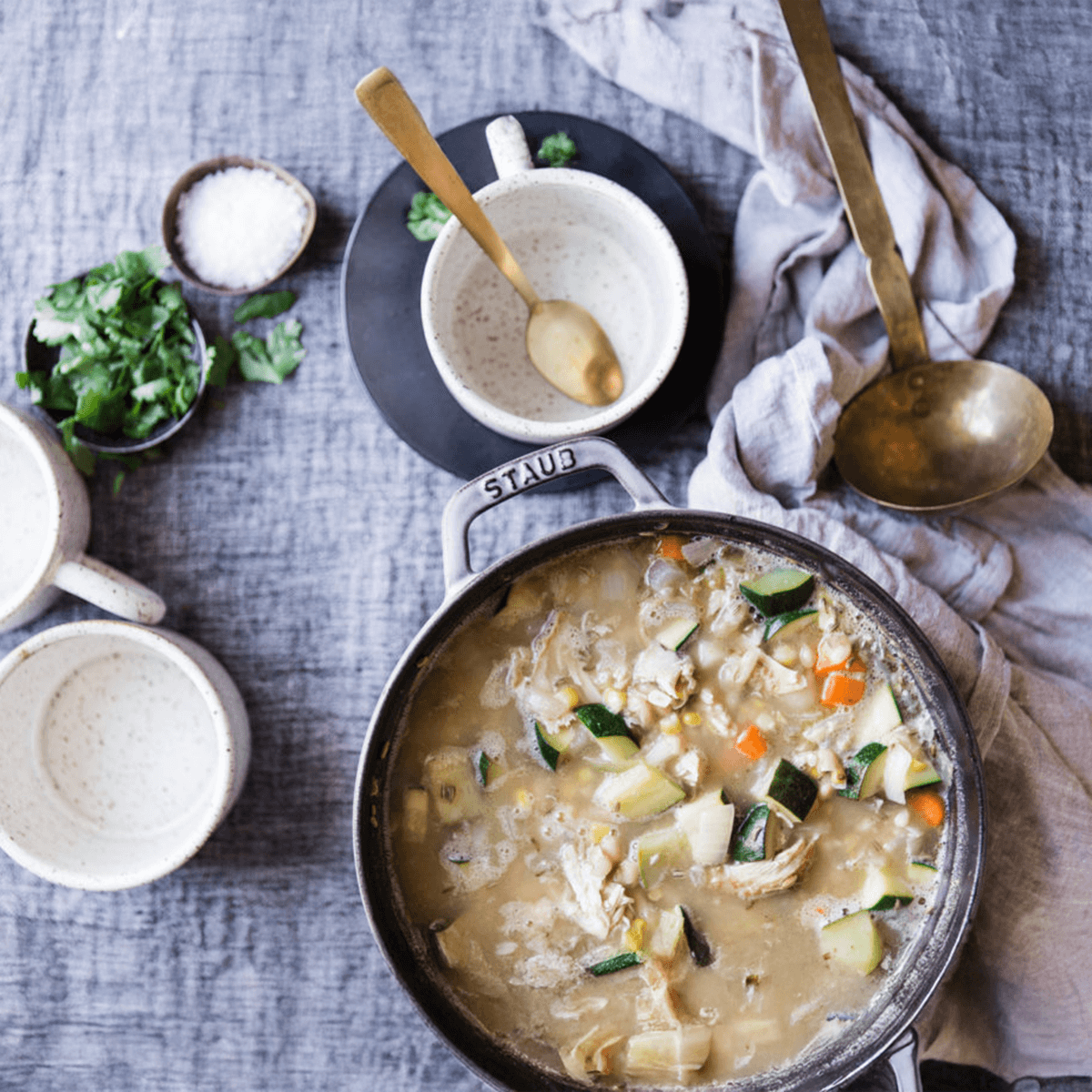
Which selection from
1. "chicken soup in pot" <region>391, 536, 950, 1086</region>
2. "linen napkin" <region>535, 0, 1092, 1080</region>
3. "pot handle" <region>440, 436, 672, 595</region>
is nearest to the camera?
"pot handle" <region>440, 436, 672, 595</region>

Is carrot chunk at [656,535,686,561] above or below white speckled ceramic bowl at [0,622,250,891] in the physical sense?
above

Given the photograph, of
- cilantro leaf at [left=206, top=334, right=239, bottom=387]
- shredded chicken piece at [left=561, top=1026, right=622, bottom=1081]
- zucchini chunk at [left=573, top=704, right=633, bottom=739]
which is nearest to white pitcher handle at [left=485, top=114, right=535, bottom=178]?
cilantro leaf at [left=206, top=334, right=239, bottom=387]

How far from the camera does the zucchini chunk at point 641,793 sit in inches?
66.3

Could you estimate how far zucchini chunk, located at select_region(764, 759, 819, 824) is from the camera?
1.66 metres

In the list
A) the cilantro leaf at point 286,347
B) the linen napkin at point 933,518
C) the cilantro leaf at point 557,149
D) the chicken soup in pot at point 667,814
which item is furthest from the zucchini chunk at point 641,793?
the cilantro leaf at point 557,149

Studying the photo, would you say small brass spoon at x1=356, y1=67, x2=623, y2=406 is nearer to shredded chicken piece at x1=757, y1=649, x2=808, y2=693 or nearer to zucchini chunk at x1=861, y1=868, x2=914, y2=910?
shredded chicken piece at x1=757, y1=649, x2=808, y2=693

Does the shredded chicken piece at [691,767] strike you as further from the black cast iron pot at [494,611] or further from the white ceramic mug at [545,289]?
the white ceramic mug at [545,289]

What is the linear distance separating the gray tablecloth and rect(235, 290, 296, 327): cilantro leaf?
0.03 metres

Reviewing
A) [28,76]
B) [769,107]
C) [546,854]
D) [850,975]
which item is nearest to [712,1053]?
[850,975]

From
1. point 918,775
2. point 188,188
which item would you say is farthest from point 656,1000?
point 188,188

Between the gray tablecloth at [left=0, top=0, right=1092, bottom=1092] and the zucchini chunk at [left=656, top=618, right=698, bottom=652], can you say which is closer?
the zucchini chunk at [left=656, top=618, right=698, bottom=652]

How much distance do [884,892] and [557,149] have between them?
1.42 m

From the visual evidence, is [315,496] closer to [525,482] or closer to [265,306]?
[265,306]

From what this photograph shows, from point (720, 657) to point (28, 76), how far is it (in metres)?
1.78
